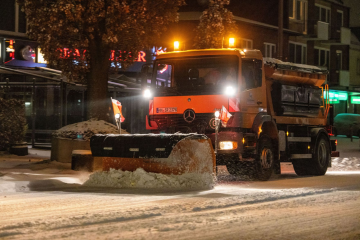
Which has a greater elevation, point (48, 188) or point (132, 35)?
point (132, 35)

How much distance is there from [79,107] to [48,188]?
44.4 feet

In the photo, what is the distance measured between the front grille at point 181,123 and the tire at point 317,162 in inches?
161

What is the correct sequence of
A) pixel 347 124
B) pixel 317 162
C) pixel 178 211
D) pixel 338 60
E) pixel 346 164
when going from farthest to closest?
1. pixel 338 60
2. pixel 347 124
3. pixel 346 164
4. pixel 317 162
5. pixel 178 211

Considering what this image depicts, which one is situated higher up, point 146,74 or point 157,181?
point 146,74

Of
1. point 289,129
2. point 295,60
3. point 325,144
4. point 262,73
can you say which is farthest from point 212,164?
point 295,60

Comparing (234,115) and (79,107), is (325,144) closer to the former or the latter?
(234,115)

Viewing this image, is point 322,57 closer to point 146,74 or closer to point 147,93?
point 147,93

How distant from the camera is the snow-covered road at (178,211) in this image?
7.32m

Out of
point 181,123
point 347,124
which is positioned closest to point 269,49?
point 347,124

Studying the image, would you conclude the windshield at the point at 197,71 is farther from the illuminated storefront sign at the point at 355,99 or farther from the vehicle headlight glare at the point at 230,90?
the illuminated storefront sign at the point at 355,99

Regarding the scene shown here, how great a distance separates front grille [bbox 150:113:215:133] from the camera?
13289mm

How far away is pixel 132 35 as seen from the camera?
57.9ft

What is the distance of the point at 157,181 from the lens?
1173cm

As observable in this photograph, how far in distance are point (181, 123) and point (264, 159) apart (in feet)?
6.62
